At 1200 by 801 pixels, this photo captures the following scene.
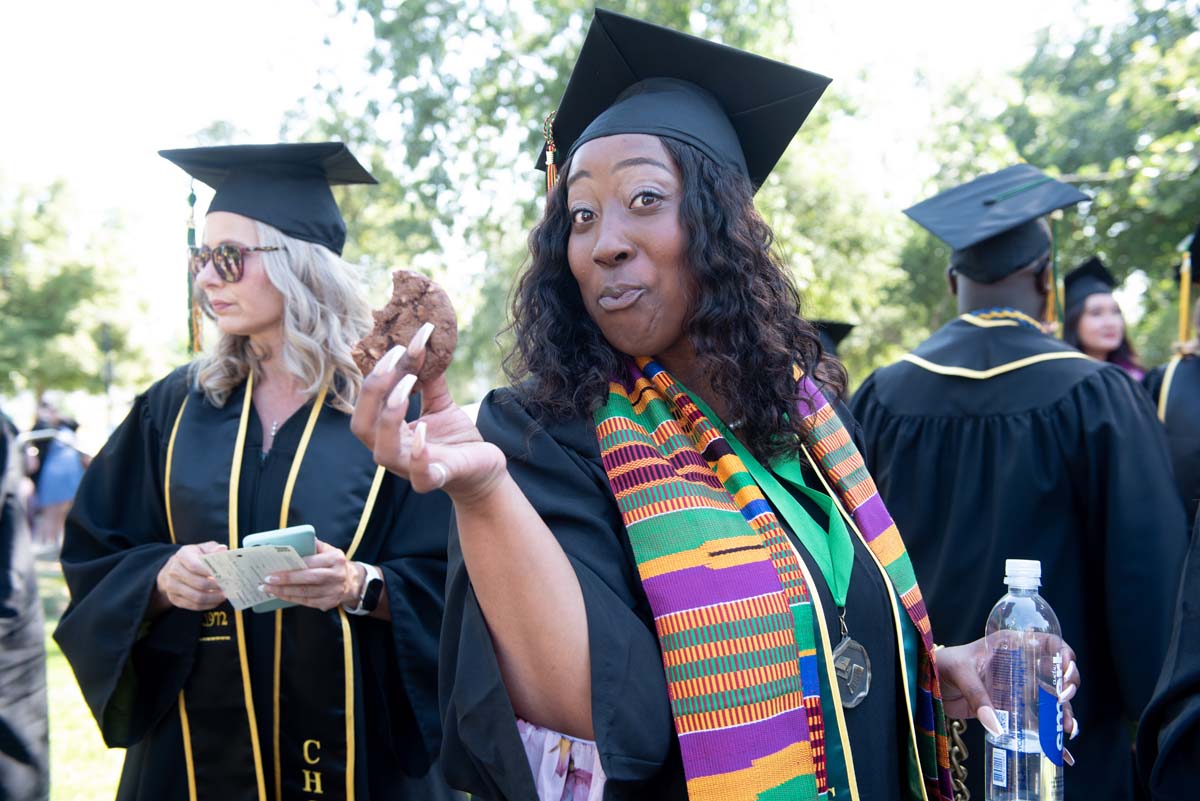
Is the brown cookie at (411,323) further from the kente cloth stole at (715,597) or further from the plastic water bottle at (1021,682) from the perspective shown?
the plastic water bottle at (1021,682)

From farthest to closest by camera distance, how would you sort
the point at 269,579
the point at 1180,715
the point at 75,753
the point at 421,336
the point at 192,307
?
the point at 75,753
the point at 192,307
the point at 269,579
the point at 1180,715
the point at 421,336

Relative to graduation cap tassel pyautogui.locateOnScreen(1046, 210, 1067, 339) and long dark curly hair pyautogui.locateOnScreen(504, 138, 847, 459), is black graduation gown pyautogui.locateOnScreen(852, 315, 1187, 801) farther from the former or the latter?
long dark curly hair pyautogui.locateOnScreen(504, 138, 847, 459)

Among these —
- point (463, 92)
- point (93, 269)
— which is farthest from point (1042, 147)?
point (93, 269)

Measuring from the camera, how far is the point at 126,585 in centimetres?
278

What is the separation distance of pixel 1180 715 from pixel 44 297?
1266 inches

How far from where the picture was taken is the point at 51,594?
Answer: 11.1 metres

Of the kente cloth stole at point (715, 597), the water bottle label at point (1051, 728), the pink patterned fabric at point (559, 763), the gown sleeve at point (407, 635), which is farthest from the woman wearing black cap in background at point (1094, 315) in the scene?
the pink patterned fabric at point (559, 763)

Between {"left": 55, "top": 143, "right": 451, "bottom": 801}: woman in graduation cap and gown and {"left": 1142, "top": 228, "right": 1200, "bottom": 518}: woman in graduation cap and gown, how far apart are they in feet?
12.3

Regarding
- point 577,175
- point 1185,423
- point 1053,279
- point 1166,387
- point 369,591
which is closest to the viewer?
point 577,175

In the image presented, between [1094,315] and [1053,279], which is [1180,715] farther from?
[1094,315]

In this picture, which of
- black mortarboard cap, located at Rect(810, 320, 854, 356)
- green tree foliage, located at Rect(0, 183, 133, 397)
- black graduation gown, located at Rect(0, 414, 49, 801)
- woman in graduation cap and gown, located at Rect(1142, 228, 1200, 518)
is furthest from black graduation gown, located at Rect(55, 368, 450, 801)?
green tree foliage, located at Rect(0, 183, 133, 397)

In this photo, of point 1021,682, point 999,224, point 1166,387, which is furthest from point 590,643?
point 1166,387

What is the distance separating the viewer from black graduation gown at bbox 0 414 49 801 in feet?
7.61

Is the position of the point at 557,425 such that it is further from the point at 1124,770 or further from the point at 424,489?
the point at 1124,770
